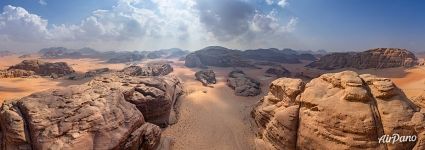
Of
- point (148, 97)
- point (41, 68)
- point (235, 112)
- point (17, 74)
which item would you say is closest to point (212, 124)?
point (235, 112)

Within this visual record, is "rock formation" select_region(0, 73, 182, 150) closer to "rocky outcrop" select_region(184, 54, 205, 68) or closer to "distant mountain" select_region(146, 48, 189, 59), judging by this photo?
"rocky outcrop" select_region(184, 54, 205, 68)

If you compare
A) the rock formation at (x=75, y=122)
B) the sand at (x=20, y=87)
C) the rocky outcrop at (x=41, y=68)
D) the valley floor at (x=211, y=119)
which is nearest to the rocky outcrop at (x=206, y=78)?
the valley floor at (x=211, y=119)

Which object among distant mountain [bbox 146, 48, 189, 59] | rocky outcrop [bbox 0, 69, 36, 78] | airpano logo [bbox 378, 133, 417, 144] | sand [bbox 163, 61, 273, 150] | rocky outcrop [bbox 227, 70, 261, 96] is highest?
distant mountain [bbox 146, 48, 189, 59]

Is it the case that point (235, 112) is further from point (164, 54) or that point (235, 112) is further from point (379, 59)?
point (164, 54)

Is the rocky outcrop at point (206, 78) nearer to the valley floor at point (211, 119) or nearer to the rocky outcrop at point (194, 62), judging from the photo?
the valley floor at point (211, 119)

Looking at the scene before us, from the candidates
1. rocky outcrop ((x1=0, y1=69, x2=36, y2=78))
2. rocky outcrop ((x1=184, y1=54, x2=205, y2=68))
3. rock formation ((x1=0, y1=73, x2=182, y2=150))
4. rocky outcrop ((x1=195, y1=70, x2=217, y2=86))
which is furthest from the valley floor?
rocky outcrop ((x1=184, y1=54, x2=205, y2=68))

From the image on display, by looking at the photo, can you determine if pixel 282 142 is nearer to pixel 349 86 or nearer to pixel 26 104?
pixel 349 86
